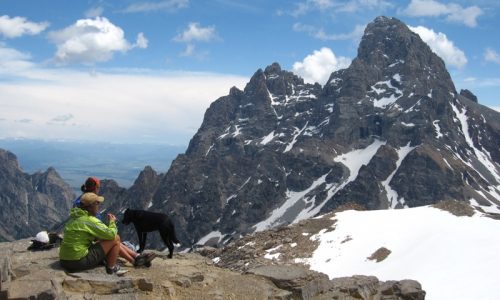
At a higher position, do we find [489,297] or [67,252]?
A: [67,252]

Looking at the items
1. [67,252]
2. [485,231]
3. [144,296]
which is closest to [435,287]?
[485,231]

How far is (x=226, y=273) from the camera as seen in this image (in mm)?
18500

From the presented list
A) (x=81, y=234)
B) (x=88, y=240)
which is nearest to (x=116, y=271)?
(x=88, y=240)

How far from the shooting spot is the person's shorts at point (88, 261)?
1466 centimetres

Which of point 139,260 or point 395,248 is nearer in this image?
point 139,260

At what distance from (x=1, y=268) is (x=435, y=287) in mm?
25126

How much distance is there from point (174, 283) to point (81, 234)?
345cm

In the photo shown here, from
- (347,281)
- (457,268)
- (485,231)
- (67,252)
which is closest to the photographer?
(67,252)

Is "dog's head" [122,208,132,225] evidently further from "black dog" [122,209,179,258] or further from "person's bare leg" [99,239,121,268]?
"person's bare leg" [99,239,121,268]

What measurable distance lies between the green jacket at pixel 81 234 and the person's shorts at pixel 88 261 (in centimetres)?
13

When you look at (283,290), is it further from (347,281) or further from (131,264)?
(131,264)

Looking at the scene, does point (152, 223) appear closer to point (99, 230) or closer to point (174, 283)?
point (174, 283)

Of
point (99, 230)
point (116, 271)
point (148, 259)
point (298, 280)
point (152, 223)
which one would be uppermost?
point (99, 230)

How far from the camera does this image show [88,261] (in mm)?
14742
